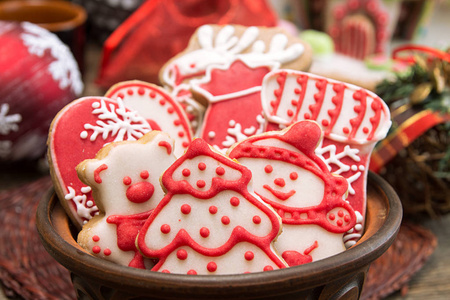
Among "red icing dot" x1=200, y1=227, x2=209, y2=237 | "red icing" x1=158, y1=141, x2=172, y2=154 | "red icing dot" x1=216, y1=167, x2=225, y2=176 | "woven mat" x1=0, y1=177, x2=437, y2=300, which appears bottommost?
"woven mat" x1=0, y1=177, x2=437, y2=300

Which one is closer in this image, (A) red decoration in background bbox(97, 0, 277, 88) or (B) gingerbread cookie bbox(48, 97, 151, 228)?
(B) gingerbread cookie bbox(48, 97, 151, 228)

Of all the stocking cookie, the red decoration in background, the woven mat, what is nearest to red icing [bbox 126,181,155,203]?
the stocking cookie

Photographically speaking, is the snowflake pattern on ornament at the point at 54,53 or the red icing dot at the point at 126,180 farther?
the snowflake pattern on ornament at the point at 54,53

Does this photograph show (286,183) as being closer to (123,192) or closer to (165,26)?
(123,192)

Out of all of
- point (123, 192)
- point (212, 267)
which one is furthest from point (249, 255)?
point (123, 192)

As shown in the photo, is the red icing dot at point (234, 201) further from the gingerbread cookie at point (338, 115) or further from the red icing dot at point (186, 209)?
the gingerbread cookie at point (338, 115)

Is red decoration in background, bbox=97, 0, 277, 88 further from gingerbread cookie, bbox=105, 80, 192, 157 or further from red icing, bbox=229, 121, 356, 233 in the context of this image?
red icing, bbox=229, 121, 356, 233

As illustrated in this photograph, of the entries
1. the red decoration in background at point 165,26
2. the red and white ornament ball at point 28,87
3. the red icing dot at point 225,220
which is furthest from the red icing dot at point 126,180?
the red decoration in background at point 165,26
